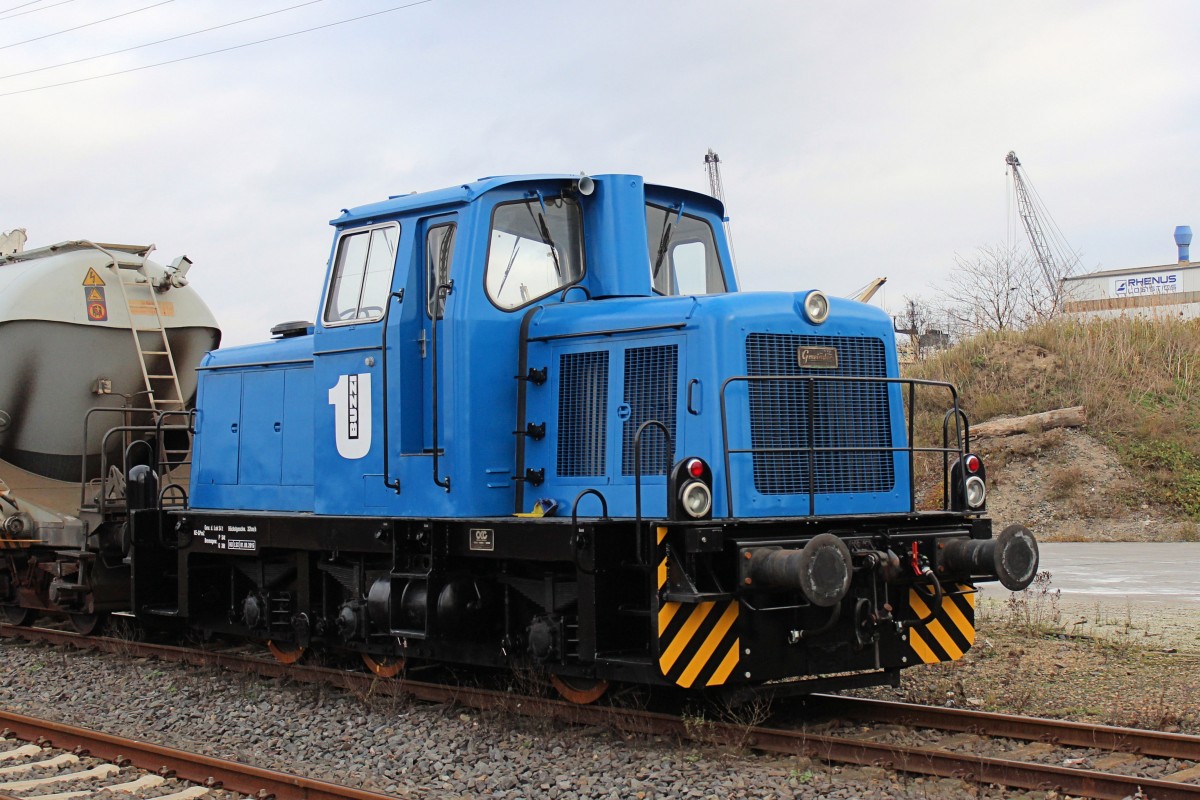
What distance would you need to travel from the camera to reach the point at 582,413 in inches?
278

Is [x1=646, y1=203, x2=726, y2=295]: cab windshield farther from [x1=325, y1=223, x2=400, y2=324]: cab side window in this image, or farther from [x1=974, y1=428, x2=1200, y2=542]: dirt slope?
[x1=974, y1=428, x2=1200, y2=542]: dirt slope

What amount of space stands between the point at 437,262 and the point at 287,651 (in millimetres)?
3586

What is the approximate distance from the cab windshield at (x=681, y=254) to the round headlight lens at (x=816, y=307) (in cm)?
125

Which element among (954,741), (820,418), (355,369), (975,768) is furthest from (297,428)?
(975,768)

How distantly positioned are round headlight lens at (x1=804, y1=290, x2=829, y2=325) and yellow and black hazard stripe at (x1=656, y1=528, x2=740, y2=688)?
1.67 m

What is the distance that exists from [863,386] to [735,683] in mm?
2021

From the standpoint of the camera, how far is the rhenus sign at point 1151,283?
35562 mm

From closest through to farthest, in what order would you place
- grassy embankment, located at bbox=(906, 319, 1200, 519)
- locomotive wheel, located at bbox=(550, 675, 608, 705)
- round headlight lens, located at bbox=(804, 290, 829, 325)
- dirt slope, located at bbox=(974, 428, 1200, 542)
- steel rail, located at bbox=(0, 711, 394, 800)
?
steel rail, located at bbox=(0, 711, 394, 800)
round headlight lens, located at bbox=(804, 290, 829, 325)
locomotive wheel, located at bbox=(550, 675, 608, 705)
dirt slope, located at bbox=(974, 428, 1200, 542)
grassy embankment, located at bbox=(906, 319, 1200, 519)

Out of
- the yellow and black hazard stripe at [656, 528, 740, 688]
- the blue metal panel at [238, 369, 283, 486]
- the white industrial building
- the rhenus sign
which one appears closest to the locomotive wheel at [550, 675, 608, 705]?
the yellow and black hazard stripe at [656, 528, 740, 688]

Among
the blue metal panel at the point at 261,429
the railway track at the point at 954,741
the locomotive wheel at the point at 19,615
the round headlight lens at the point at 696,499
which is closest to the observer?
the railway track at the point at 954,741

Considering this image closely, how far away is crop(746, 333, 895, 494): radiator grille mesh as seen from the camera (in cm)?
657

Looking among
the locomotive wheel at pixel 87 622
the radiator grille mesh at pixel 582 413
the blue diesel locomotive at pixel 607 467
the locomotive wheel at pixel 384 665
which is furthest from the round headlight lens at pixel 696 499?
the locomotive wheel at pixel 87 622

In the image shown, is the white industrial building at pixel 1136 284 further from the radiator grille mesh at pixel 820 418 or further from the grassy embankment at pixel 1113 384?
the radiator grille mesh at pixel 820 418

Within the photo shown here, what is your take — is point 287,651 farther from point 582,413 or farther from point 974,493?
point 974,493
